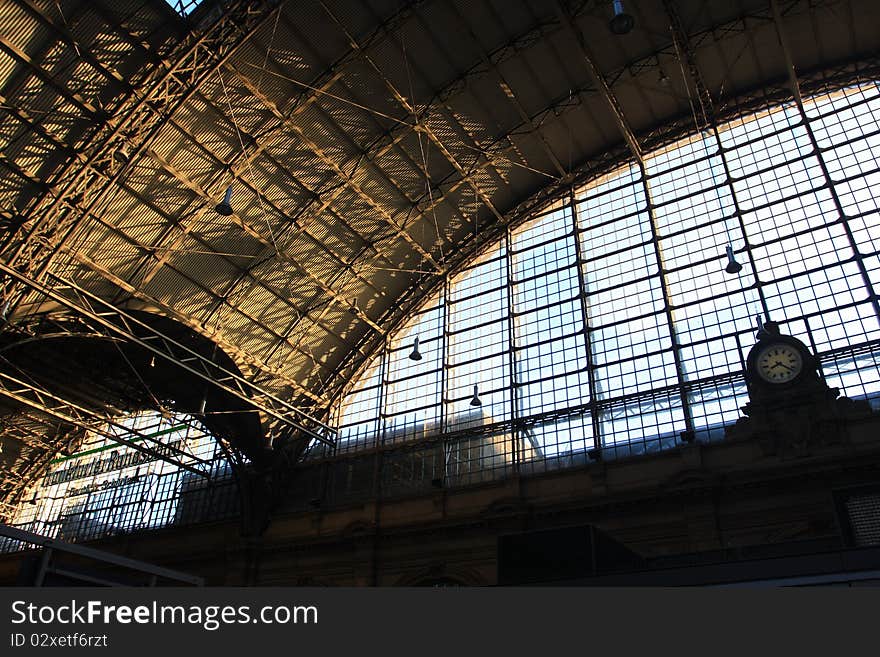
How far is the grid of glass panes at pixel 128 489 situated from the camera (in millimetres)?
37500

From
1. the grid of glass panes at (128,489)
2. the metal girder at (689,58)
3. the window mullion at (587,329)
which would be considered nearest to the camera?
the metal girder at (689,58)

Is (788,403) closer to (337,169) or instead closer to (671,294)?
(671,294)

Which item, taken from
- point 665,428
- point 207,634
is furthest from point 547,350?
point 207,634

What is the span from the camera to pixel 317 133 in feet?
95.0

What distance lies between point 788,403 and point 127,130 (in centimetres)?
2504

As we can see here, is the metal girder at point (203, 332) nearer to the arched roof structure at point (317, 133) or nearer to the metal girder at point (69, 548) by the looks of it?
the arched roof structure at point (317, 133)

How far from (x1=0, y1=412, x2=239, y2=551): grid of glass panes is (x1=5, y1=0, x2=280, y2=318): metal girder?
14.2 m

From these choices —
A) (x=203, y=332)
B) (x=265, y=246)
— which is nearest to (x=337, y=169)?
(x=265, y=246)

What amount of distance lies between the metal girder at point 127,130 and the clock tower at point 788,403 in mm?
21155

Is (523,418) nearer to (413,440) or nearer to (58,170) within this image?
(413,440)

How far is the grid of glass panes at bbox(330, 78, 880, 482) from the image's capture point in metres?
25.4

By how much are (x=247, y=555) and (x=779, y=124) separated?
32286mm

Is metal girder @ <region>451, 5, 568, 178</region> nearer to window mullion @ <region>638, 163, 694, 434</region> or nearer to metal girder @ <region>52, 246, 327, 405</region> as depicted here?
window mullion @ <region>638, 163, 694, 434</region>

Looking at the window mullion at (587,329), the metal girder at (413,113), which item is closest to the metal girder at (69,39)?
the metal girder at (413,113)
